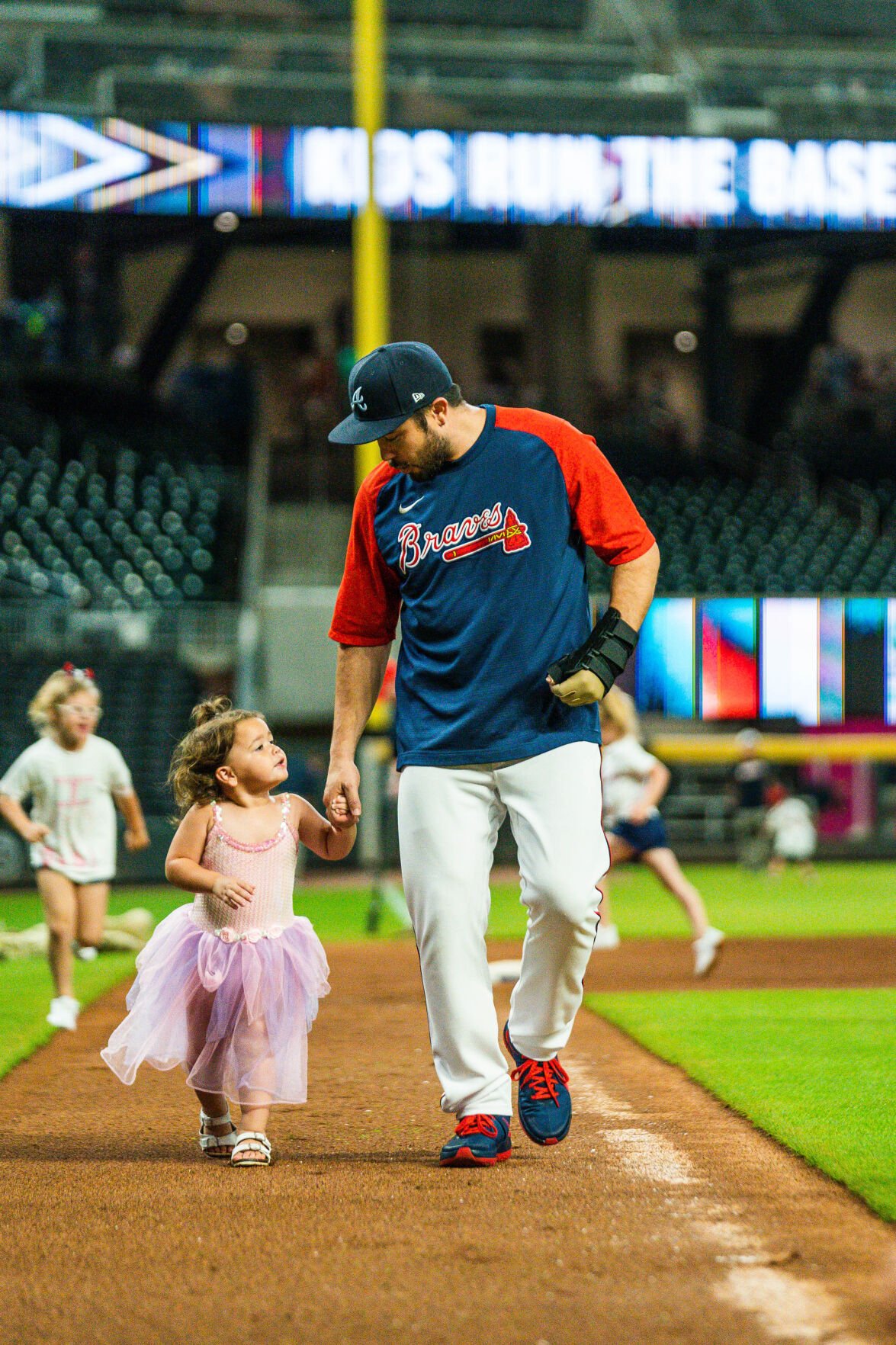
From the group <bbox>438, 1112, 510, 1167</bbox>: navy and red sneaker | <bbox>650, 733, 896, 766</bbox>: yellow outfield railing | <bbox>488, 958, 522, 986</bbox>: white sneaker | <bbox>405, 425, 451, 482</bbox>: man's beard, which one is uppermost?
<bbox>405, 425, 451, 482</bbox>: man's beard

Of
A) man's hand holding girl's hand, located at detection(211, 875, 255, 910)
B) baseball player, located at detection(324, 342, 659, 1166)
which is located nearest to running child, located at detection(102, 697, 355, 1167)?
man's hand holding girl's hand, located at detection(211, 875, 255, 910)

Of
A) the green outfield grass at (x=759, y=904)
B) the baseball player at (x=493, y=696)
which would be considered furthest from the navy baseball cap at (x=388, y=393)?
the green outfield grass at (x=759, y=904)

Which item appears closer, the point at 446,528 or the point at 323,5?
the point at 446,528

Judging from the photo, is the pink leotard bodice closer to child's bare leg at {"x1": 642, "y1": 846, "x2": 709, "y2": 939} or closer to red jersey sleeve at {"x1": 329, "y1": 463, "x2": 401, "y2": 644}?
red jersey sleeve at {"x1": 329, "y1": 463, "x2": 401, "y2": 644}

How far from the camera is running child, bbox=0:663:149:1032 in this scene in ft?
Answer: 25.3

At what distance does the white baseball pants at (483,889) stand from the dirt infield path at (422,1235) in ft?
1.12

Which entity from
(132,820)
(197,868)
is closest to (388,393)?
(197,868)

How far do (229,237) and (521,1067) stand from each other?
2541 centimetres

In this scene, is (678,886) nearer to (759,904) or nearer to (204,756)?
(204,756)

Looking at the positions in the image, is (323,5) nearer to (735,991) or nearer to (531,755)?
(735,991)

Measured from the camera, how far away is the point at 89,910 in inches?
314

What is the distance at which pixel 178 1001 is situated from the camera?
4645mm

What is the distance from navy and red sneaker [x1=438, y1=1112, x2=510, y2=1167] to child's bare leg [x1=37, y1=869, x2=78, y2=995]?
3.72 meters

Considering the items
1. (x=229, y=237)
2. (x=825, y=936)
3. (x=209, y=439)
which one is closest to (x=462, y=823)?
(x=825, y=936)
